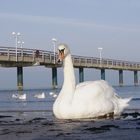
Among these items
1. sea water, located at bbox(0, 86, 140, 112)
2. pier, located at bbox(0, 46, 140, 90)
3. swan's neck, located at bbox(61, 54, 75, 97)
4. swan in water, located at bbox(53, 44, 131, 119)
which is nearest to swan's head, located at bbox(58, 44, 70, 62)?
swan in water, located at bbox(53, 44, 131, 119)

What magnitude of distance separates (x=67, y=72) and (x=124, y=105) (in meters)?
1.94

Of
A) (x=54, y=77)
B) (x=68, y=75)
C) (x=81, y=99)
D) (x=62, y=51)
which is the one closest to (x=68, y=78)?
(x=68, y=75)

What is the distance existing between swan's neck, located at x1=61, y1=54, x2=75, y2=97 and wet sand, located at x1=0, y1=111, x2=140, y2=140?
98 cm

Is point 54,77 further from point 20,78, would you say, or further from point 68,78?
point 68,78

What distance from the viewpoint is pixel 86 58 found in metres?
93.6

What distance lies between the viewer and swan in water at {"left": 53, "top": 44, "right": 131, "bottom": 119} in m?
14.6

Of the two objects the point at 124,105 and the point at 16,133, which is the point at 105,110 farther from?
the point at 16,133

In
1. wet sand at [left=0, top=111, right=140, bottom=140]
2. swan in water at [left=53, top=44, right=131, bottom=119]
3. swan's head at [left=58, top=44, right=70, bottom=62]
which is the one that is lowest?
wet sand at [left=0, top=111, right=140, bottom=140]

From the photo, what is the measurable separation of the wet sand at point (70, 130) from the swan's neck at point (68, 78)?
3.22ft

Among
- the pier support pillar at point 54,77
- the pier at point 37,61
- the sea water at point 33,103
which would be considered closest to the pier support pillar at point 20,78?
the pier at point 37,61

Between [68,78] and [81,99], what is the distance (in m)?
1.09

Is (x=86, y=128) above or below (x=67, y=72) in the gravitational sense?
below

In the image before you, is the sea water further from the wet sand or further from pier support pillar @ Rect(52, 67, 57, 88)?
pier support pillar @ Rect(52, 67, 57, 88)

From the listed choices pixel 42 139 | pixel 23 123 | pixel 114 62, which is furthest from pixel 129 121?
pixel 114 62
